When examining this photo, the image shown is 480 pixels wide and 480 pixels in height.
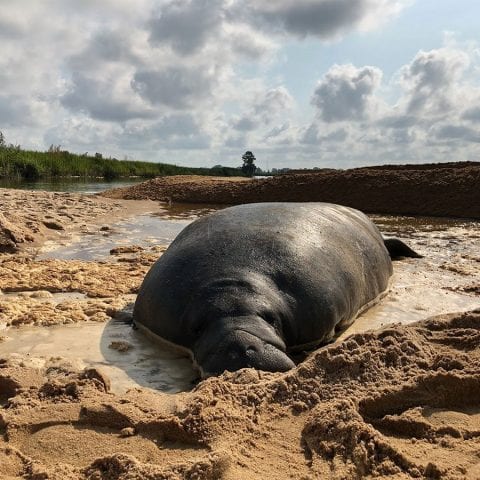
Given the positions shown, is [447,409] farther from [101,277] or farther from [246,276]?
[101,277]

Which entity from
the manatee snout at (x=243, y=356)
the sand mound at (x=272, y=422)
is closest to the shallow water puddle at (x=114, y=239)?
the manatee snout at (x=243, y=356)

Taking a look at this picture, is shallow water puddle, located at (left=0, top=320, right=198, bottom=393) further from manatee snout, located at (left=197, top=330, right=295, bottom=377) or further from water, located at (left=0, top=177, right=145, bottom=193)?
water, located at (left=0, top=177, right=145, bottom=193)

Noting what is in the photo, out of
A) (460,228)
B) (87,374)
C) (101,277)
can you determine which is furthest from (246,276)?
(460,228)

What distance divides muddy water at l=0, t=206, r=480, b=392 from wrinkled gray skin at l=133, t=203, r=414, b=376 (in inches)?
6.8

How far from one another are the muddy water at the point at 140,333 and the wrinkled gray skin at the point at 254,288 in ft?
0.56

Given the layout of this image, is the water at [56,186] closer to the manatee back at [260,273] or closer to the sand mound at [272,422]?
the manatee back at [260,273]

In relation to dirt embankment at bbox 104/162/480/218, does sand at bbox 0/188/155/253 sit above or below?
below

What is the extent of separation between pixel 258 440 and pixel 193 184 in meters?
16.9

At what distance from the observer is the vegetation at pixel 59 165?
29.3 meters

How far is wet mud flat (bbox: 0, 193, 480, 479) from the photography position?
7.11ft

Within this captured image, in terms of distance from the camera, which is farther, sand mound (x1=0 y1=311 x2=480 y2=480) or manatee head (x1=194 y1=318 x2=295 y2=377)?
manatee head (x1=194 y1=318 x2=295 y2=377)

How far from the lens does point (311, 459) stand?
7.29 feet

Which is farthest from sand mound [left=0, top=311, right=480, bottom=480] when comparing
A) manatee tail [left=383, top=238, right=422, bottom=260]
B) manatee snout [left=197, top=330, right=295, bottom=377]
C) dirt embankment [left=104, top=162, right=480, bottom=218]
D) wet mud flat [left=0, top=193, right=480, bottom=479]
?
dirt embankment [left=104, top=162, right=480, bottom=218]

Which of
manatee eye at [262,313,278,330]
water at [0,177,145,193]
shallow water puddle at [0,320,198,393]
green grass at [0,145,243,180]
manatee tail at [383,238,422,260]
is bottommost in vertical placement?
shallow water puddle at [0,320,198,393]
